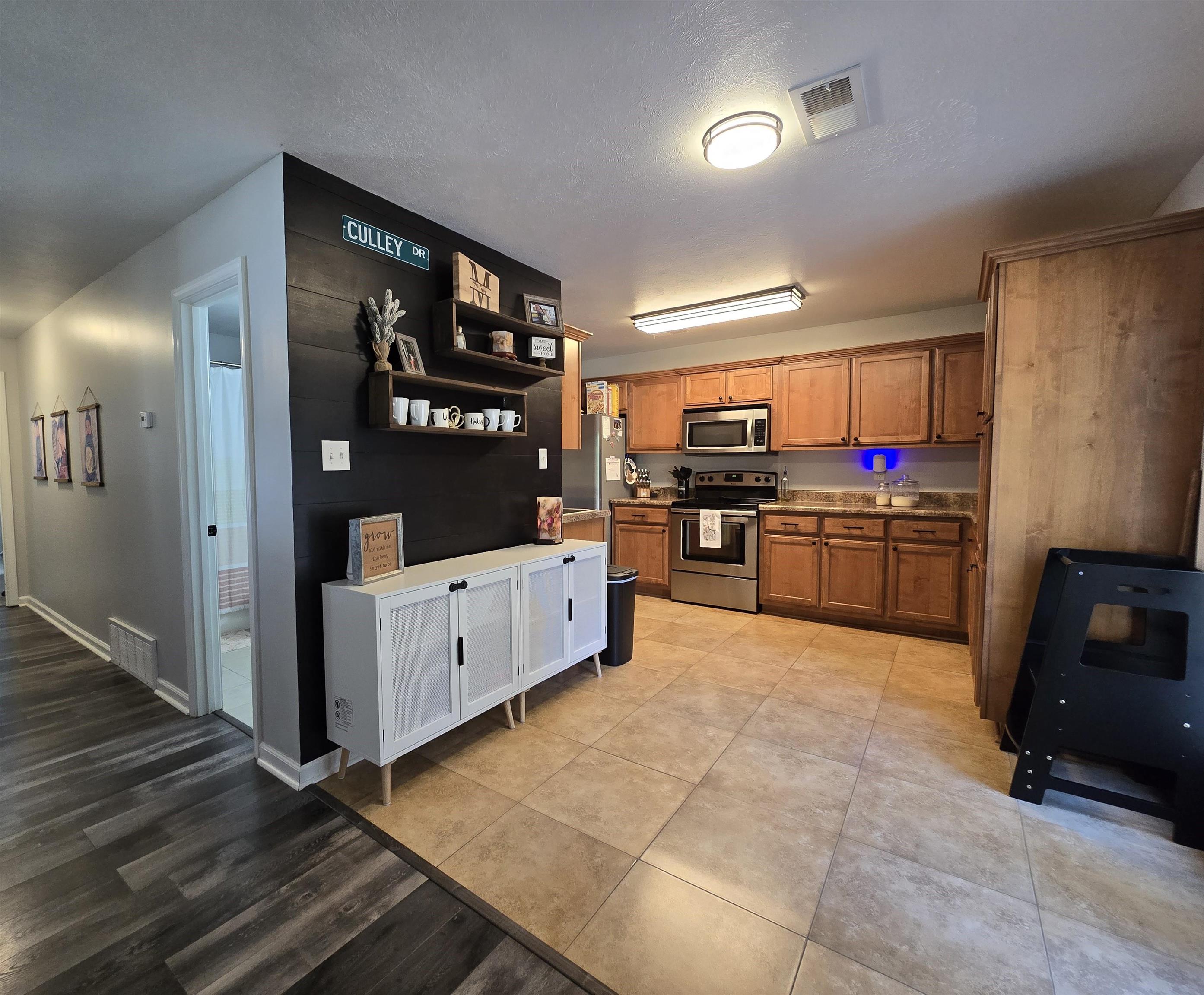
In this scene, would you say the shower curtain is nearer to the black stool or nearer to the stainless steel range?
the stainless steel range

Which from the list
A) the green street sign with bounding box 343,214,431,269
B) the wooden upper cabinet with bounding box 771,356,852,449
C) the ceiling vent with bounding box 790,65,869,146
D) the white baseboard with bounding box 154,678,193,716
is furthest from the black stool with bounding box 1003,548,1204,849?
the white baseboard with bounding box 154,678,193,716

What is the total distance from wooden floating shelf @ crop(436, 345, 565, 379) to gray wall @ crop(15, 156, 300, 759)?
729 millimetres

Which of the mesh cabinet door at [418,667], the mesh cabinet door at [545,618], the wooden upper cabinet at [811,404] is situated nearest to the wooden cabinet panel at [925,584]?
the wooden upper cabinet at [811,404]

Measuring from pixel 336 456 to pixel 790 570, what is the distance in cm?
364

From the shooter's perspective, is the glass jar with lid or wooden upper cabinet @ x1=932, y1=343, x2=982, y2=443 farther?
the glass jar with lid

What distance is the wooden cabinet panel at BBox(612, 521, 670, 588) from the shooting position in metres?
5.15

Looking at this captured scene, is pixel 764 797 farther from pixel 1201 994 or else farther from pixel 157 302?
pixel 157 302

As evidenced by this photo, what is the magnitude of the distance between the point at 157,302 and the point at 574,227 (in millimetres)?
2259

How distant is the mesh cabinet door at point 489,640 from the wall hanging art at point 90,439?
294cm

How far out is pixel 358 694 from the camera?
6.61 ft

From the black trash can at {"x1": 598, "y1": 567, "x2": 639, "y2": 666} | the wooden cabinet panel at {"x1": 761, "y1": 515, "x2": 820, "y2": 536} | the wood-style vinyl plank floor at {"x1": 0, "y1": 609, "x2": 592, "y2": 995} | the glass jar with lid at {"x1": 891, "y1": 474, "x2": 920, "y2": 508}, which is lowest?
the wood-style vinyl plank floor at {"x1": 0, "y1": 609, "x2": 592, "y2": 995}

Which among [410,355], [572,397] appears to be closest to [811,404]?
[572,397]

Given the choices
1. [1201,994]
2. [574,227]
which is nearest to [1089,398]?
[1201,994]

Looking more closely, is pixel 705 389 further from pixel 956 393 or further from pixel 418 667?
pixel 418 667
